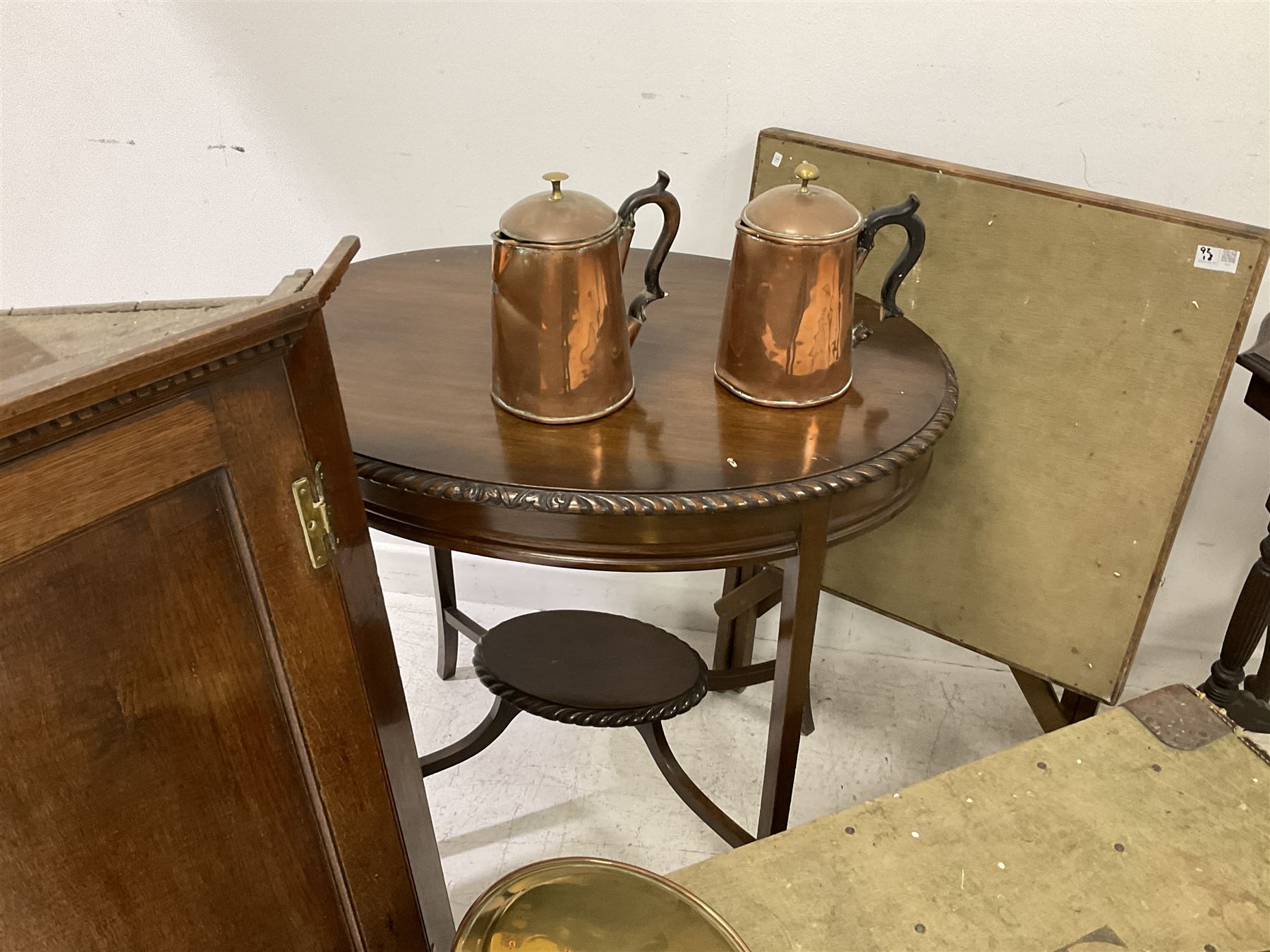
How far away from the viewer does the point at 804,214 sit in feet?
3.18

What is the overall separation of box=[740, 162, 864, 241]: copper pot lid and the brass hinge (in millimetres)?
493

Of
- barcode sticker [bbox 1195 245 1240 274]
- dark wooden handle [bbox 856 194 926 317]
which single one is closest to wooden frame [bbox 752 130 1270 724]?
barcode sticker [bbox 1195 245 1240 274]

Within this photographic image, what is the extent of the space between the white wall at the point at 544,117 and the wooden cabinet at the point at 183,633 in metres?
0.89

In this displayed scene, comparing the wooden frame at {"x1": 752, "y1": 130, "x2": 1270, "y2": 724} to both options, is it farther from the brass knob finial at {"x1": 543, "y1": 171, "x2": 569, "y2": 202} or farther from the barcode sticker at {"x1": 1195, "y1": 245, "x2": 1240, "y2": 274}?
the brass knob finial at {"x1": 543, "y1": 171, "x2": 569, "y2": 202}

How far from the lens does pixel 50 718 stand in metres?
0.66

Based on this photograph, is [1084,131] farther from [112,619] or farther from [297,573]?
[112,619]

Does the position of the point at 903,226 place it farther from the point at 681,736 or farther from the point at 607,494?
the point at 681,736

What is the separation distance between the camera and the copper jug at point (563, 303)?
917mm

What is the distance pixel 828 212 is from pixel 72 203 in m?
1.44

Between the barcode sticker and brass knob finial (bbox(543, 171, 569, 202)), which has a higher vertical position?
brass knob finial (bbox(543, 171, 569, 202))

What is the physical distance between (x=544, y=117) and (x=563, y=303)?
763 millimetres

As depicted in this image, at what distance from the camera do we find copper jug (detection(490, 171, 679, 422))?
917 mm

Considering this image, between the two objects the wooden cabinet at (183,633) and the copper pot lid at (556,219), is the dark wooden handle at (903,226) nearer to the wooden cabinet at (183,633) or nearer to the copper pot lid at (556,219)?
the copper pot lid at (556,219)

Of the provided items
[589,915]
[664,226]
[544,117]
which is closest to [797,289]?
[664,226]
